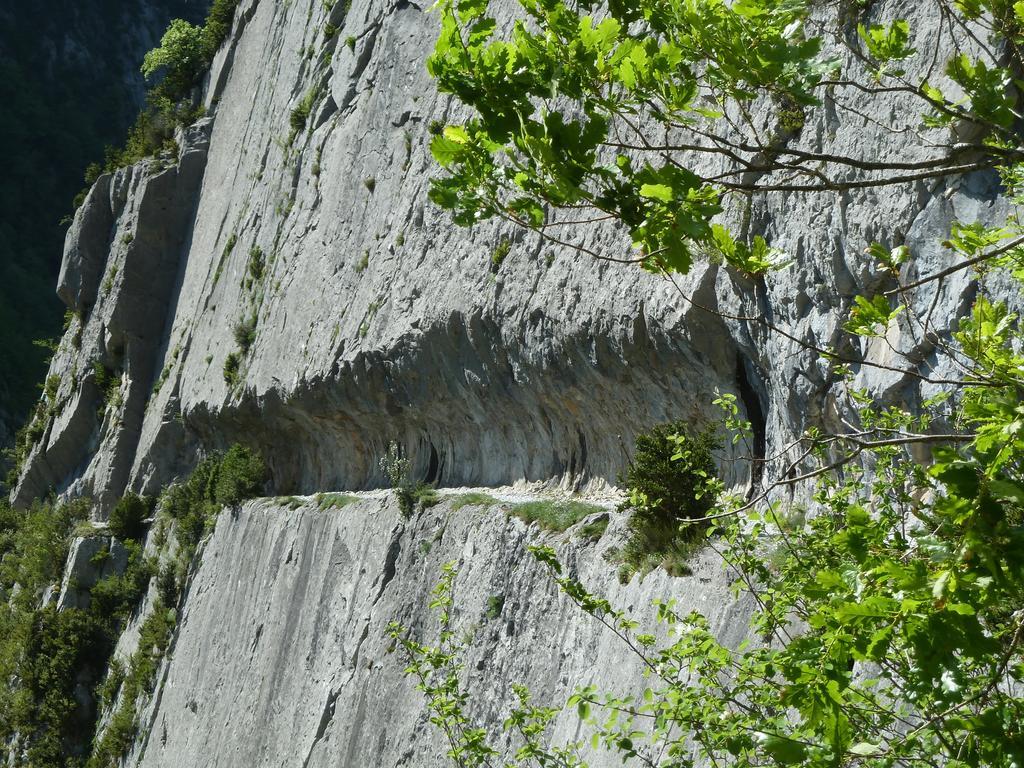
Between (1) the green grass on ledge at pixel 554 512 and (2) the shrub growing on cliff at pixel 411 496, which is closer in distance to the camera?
(1) the green grass on ledge at pixel 554 512

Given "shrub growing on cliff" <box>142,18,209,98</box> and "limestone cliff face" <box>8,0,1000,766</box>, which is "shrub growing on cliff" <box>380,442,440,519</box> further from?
"shrub growing on cliff" <box>142,18,209,98</box>

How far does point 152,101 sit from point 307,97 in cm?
1073

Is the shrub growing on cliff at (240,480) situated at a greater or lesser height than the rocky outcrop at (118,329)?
lesser

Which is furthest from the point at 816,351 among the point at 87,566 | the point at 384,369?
the point at 87,566

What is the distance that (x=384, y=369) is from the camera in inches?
413

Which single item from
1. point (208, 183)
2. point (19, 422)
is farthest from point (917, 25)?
point (19, 422)

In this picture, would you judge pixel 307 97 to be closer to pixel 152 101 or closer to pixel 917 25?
pixel 152 101

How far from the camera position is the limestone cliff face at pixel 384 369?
5.18 meters

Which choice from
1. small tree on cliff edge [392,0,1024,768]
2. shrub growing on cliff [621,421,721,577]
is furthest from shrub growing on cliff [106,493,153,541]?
small tree on cliff edge [392,0,1024,768]

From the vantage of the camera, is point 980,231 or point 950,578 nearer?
point 950,578

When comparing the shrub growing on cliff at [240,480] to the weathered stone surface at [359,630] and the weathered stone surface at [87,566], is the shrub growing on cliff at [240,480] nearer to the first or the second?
the weathered stone surface at [359,630]

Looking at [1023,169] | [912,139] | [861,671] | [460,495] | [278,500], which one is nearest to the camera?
[1023,169]

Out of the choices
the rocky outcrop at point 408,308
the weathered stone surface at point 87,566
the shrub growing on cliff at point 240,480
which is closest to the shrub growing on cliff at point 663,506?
the rocky outcrop at point 408,308

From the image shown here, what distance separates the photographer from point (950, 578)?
1.43 meters
